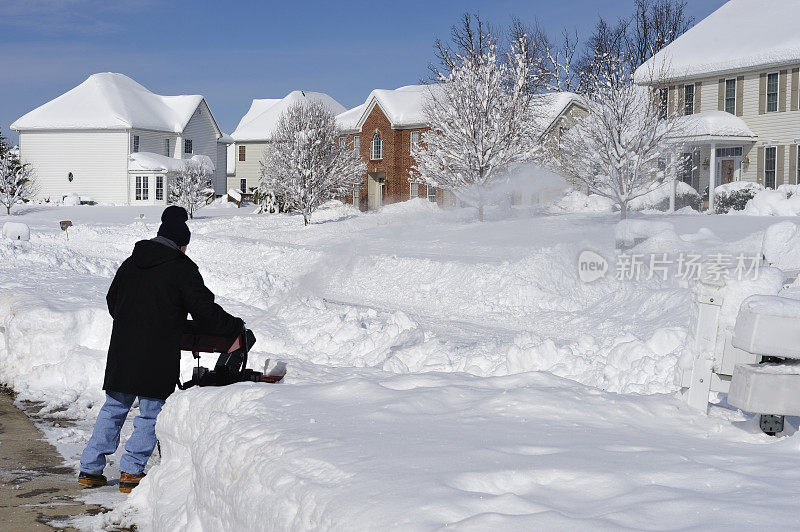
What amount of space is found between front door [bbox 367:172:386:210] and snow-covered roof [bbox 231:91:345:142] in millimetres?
14876

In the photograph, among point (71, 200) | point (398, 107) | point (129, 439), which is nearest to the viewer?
point (129, 439)

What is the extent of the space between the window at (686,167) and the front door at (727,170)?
1264 millimetres

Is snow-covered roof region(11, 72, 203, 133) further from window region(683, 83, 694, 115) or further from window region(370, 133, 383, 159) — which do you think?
window region(683, 83, 694, 115)

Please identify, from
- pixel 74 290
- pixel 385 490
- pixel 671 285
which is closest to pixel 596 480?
pixel 385 490

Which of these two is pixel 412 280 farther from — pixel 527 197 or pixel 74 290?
pixel 527 197

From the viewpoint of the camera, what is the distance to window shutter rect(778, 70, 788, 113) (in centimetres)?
3212

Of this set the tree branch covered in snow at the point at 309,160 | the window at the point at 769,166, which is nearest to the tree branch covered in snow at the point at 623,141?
the window at the point at 769,166

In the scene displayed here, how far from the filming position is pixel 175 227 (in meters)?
5.78

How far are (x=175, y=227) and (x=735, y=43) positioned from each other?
3405 centimetres

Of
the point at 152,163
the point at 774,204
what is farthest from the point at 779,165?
the point at 152,163

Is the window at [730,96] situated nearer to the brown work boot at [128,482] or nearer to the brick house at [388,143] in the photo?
the brick house at [388,143]

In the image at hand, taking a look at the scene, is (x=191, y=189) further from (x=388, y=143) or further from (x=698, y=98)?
(x=698, y=98)

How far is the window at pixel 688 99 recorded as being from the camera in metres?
35.6

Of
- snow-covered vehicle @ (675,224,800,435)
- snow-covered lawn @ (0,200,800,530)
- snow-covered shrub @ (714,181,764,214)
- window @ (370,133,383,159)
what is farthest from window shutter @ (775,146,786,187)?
snow-covered vehicle @ (675,224,800,435)
